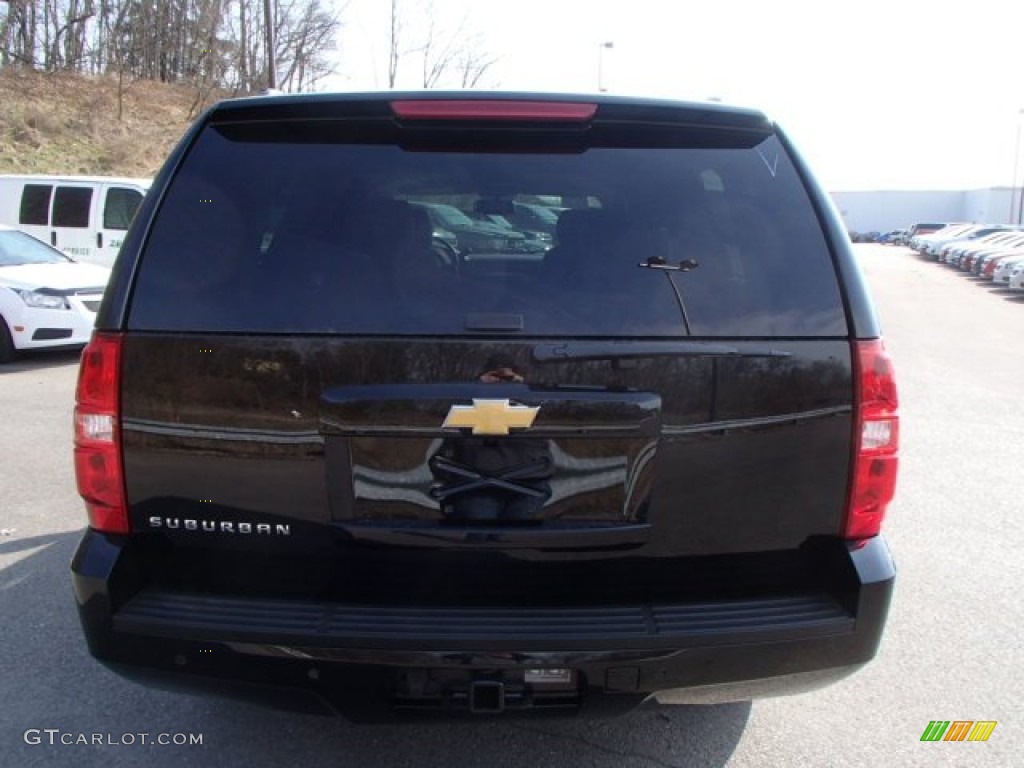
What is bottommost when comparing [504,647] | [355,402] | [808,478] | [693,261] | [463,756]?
[463,756]

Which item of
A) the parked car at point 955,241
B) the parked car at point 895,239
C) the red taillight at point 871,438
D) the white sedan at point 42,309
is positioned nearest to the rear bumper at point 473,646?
the red taillight at point 871,438

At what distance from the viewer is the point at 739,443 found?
219 cm

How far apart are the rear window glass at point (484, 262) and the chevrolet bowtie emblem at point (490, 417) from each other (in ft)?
0.62

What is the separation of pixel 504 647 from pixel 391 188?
125cm

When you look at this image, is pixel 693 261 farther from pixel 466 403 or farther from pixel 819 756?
pixel 819 756

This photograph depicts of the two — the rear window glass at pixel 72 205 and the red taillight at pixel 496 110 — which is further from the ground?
the red taillight at pixel 496 110

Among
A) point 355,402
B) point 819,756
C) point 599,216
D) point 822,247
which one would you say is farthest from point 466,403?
point 819,756

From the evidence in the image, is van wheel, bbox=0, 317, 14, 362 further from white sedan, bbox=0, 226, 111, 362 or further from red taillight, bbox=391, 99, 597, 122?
red taillight, bbox=391, 99, 597, 122

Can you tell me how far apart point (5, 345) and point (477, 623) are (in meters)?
9.67

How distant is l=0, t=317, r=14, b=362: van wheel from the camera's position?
9.70 m

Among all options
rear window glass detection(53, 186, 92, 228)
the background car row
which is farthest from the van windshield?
the background car row

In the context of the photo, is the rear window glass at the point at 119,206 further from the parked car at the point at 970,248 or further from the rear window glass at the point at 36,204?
the parked car at the point at 970,248

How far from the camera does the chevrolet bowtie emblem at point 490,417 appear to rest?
210 cm

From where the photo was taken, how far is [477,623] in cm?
213
